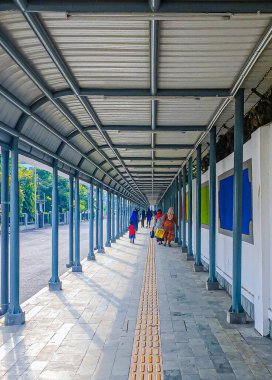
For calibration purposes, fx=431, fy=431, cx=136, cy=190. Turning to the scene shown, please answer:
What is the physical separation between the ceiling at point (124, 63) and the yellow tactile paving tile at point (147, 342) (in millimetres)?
3303

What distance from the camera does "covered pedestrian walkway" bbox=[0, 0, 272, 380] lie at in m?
3.97

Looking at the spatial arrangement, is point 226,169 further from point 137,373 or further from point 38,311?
point 137,373

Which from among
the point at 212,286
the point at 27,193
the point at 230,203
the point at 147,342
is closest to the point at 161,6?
the point at 147,342

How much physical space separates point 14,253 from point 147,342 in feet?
8.17

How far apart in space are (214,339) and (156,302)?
240 centimetres

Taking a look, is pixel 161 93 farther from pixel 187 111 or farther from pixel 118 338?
pixel 118 338

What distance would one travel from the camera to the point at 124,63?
494 cm

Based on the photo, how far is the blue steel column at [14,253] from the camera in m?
6.49

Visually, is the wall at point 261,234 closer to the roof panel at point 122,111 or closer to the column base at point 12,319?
the roof panel at point 122,111

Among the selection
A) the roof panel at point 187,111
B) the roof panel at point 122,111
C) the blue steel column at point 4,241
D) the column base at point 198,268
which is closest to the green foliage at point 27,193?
the column base at point 198,268

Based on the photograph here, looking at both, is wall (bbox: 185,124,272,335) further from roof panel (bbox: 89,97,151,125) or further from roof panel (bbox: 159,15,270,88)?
roof panel (bbox: 89,97,151,125)

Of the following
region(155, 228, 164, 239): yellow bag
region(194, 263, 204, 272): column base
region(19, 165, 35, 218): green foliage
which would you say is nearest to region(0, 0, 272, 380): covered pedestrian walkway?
region(194, 263, 204, 272): column base

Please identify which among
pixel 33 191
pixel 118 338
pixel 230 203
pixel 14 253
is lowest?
pixel 118 338

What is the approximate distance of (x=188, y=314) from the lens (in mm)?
7074
